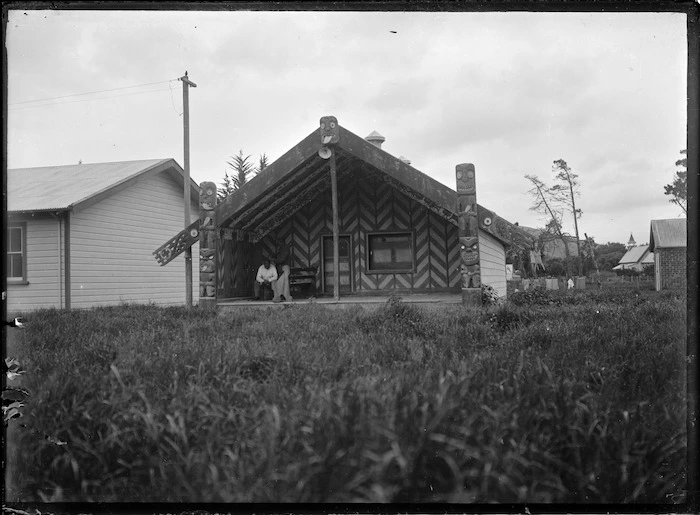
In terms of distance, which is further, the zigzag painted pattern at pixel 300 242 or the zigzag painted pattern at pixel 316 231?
the zigzag painted pattern at pixel 300 242

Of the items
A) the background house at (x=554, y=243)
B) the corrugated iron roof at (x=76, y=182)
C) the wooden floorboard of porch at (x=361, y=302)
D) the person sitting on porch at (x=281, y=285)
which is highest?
the corrugated iron roof at (x=76, y=182)

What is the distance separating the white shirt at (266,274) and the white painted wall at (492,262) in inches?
184

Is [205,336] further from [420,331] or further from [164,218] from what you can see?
[164,218]

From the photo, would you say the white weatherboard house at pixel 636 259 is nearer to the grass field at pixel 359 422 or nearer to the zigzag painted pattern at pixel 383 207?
the grass field at pixel 359 422

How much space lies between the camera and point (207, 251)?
959 centimetres

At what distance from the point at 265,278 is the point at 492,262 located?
527 cm

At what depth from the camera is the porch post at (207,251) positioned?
9.52m

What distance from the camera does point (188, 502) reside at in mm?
2344

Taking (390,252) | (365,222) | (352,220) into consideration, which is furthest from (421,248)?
(352,220)

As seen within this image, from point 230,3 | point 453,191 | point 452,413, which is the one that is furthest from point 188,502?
point 453,191

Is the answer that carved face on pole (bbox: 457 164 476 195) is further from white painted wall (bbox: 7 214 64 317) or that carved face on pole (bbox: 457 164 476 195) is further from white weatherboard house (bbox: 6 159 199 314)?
white weatherboard house (bbox: 6 159 199 314)

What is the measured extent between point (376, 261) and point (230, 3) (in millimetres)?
10866

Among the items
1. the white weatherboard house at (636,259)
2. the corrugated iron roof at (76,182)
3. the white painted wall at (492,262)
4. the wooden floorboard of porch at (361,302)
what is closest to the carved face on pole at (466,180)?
the white painted wall at (492,262)

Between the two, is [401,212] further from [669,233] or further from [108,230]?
[669,233]
